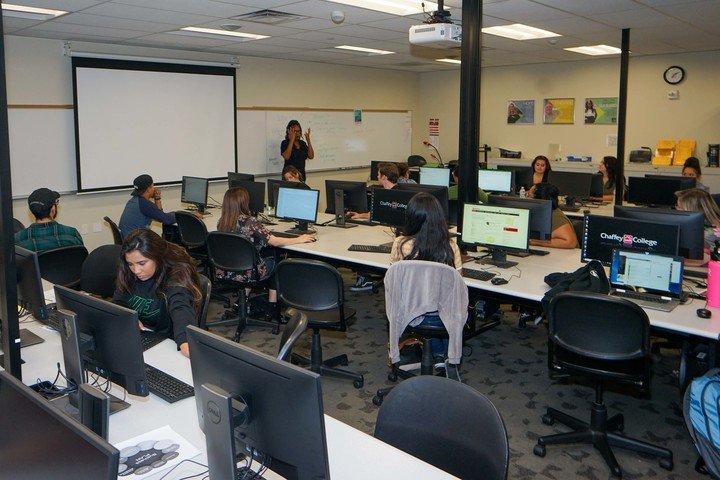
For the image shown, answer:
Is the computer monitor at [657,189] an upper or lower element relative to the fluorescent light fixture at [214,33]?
lower

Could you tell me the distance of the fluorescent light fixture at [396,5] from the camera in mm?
5258

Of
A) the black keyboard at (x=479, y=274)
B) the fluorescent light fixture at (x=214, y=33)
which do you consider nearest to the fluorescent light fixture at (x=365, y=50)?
the fluorescent light fixture at (x=214, y=33)

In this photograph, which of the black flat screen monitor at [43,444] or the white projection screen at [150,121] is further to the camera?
the white projection screen at [150,121]

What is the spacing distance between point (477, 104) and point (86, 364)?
11.8 ft

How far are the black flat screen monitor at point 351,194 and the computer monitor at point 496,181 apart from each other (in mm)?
2046

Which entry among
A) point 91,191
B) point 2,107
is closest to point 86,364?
point 2,107

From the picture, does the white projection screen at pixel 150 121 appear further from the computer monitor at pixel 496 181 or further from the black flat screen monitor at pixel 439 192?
the black flat screen monitor at pixel 439 192

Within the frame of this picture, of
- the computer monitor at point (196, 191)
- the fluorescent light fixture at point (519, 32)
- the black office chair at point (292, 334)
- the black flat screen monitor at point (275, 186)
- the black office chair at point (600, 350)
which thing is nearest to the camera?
the black office chair at point (292, 334)

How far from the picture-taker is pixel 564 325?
3111 mm

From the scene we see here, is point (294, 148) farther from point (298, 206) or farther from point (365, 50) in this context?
point (298, 206)

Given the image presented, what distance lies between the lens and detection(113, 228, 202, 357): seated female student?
276cm

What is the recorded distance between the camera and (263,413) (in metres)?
1.52

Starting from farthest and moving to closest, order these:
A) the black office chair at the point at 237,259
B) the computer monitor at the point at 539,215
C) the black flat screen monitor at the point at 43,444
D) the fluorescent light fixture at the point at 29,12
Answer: the fluorescent light fixture at the point at 29,12, the black office chair at the point at 237,259, the computer monitor at the point at 539,215, the black flat screen monitor at the point at 43,444

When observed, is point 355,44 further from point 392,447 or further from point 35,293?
point 392,447
